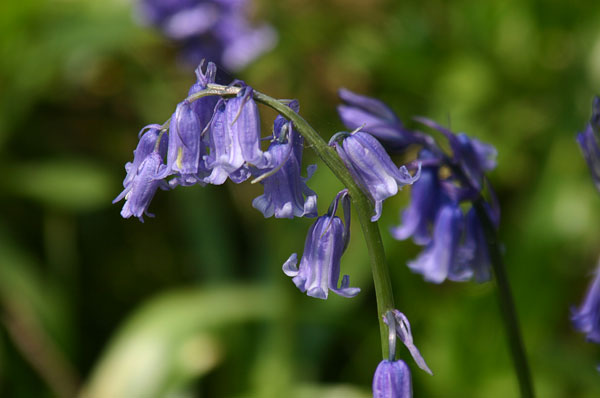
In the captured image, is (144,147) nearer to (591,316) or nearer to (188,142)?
(188,142)

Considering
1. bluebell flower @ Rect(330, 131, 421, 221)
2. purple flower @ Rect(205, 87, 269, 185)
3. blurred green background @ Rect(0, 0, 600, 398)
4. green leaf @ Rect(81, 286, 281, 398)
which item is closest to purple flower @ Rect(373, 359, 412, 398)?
bluebell flower @ Rect(330, 131, 421, 221)

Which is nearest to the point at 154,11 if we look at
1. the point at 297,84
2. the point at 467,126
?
the point at 297,84

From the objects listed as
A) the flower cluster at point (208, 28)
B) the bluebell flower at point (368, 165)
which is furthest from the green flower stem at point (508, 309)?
the flower cluster at point (208, 28)

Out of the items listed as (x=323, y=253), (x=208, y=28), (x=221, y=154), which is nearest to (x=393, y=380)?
(x=323, y=253)

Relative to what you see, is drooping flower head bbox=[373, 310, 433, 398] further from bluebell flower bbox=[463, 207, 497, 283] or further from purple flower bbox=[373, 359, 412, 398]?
bluebell flower bbox=[463, 207, 497, 283]

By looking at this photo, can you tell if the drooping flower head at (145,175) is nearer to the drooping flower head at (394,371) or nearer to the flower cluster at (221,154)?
the flower cluster at (221,154)

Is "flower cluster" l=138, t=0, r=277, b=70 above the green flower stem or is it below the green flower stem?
above

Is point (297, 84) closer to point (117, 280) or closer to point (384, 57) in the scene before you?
point (384, 57)
